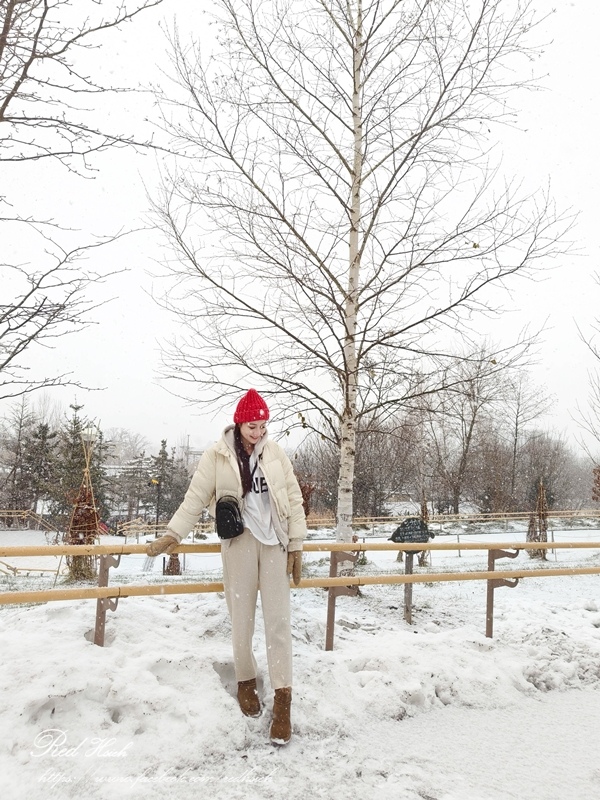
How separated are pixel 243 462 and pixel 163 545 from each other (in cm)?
72

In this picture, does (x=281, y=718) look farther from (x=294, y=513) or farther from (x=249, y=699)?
(x=294, y=513)

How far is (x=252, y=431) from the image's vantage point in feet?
12.3

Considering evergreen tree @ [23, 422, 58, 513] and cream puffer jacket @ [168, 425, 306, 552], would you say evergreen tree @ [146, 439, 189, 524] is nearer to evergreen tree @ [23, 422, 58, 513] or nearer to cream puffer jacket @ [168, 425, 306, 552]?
evergreen tree @ [23, 422, 58, 513]

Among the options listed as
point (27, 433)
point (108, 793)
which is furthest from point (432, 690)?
point (27, 433)

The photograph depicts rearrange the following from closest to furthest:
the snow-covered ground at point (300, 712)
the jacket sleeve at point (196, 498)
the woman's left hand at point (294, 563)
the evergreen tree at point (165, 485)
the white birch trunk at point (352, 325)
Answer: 1. the snow-covered ground at point (300, 712)
2. the jacket sleeve at point (196, 498)
3. the woman's left hand at point (294, 563)
4. the white birch trunk at point (352, 325)
5. the evergreen tree at point (165, 485)

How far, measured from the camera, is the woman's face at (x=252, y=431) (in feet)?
12.3

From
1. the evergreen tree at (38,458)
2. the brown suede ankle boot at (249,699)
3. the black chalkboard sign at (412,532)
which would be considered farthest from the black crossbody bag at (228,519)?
the evergreen tree at (38,458)

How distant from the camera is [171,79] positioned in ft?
22.5

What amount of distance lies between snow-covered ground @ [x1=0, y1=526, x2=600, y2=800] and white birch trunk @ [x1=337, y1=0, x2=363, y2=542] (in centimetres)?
201

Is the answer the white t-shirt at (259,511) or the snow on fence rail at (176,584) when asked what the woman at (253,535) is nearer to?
the white t-shirt at (259,511)

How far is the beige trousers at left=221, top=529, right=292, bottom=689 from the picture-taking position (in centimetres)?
352

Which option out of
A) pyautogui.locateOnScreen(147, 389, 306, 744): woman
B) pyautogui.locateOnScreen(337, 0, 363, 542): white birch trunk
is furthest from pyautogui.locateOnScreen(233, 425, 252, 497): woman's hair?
pyautogui.locateOnScreen(337, 0, 363, 542): white birch trunk

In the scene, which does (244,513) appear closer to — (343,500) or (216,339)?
(343,500)

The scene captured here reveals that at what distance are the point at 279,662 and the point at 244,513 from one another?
0.93m
